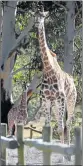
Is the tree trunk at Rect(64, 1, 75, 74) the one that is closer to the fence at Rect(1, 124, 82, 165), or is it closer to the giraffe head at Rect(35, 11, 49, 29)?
the giraffe head at Rect(35, 11, 49, 29)

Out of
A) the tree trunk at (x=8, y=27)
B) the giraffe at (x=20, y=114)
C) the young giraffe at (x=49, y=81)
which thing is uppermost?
the tree trunk at (x=8, y=27)

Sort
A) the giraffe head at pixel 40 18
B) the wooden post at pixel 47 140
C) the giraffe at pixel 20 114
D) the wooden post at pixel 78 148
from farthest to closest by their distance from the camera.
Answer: the giraffe at pixel 20 114
the giraffe head at pixel 40 18
the wooden post at pixel 47 140
the wooden post at pixel 78 148

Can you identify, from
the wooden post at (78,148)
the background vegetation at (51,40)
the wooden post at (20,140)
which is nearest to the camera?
the wooden post at (78,148)

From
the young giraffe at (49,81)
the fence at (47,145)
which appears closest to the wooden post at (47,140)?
the fence at (47,145)

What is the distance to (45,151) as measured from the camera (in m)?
3.10

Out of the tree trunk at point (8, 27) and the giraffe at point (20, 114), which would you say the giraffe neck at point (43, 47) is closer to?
the giraffe at point (20, 114)

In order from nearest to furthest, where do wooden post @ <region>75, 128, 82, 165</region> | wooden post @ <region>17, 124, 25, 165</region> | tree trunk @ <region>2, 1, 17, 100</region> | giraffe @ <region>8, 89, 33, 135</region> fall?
wooden post @ <region>75, 128, 82, 165</region>, wooden post @ <region>17, 124, 25, 165</region>, giraffe @ <region>8, 89, 33, 135</region>, tree trunk @ <region>2, 1, 17, 100</region>

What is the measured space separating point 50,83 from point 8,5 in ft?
7.43

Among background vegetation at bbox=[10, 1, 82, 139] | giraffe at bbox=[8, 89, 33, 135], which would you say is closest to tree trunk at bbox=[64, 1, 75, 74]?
background vegetation at bbox=[10, 1, 82, 139]

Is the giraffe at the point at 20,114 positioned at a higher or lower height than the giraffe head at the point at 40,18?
lower

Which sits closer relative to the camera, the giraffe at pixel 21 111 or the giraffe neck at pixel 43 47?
the giraffe neck at pixel 43 47

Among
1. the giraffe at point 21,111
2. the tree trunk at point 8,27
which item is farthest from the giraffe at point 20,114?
the tree trunk at point 8,27

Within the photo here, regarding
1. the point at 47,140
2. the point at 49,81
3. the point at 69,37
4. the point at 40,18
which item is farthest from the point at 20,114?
the point at 69,37

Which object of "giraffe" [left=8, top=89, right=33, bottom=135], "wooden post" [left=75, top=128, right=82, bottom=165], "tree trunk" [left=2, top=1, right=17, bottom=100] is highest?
"tree trunk" [left=2, top=1, right=17, bottom=100]
